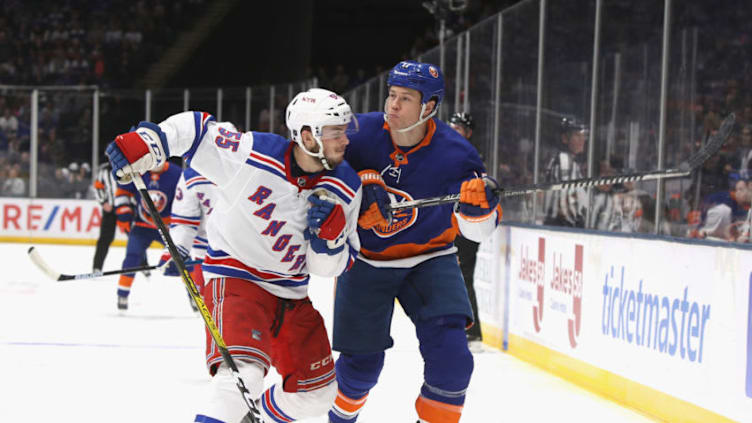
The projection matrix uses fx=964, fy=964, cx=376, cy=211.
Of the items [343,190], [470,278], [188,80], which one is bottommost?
[470,278]

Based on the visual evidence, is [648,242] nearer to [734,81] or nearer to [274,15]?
[734,81]

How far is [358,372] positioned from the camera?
3.21m

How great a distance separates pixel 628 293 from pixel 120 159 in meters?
2.58

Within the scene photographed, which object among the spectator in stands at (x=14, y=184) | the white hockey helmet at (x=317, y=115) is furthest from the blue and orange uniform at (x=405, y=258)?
the spectator in stands at (x=14, y=184)

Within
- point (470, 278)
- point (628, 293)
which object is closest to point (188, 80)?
point (470, 278)

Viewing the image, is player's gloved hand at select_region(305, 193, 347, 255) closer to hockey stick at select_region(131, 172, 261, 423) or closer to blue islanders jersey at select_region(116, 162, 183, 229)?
hockey stick at select_region(131, 172, 261, 423)

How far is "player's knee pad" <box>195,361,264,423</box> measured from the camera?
2494 mm

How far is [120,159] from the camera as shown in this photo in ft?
8.68

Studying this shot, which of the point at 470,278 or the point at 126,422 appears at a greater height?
the point at 470,278

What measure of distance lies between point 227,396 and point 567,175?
3798 mm

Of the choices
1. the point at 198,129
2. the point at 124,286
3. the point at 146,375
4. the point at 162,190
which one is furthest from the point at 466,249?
the point at 198,129

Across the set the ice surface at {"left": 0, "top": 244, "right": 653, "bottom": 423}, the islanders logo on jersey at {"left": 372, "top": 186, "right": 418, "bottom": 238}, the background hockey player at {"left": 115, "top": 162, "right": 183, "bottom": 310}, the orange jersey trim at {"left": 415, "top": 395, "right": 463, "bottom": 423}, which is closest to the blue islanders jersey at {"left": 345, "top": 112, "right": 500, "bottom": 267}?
the islanders logo on jersey at {"left": 372, "top": 186, "right": 418, "bottom": 238}

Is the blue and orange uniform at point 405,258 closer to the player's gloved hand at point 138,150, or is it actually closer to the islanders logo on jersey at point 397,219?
the islanders logo on jersey at point 397,219

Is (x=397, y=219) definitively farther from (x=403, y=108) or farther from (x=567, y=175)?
(x=567, y=175)
